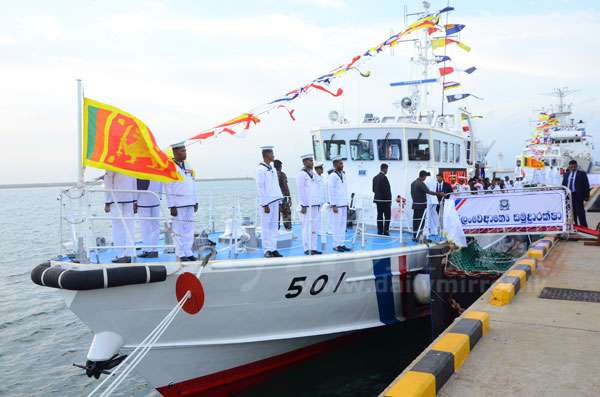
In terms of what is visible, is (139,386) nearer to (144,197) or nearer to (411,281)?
(144,197)

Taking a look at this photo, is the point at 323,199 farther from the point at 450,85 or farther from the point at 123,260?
the point at 450,85

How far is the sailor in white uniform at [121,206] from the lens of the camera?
567 cm

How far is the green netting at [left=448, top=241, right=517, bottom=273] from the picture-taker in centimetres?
820

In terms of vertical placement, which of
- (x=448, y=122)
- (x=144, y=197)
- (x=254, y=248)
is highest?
(x=448, y=122)

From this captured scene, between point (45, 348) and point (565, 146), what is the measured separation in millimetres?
40461

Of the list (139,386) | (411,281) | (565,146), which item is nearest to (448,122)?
(411,281)

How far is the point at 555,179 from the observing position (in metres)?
28.5

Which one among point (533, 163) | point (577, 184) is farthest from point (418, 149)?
point (533, 163)

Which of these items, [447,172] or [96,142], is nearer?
[96,142]

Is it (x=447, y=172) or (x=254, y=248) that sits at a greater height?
(x=447, y=172)

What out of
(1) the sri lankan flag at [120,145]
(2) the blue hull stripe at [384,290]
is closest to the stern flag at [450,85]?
(2) the blue hull stripe at [384,290]

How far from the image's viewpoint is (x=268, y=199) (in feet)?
20.9

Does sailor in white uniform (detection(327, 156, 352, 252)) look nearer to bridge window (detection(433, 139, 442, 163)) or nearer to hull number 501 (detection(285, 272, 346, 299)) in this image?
hull number 501 (detection(285, 272, 346, 299))

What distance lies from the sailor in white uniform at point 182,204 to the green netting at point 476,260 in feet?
14.4
